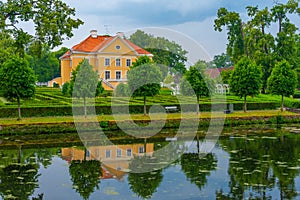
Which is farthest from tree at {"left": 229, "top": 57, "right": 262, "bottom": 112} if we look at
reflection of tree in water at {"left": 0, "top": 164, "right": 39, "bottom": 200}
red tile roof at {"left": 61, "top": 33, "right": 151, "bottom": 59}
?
red tile roof at {"left": 61, "top": 33, "right": 151, "bottom": 59}

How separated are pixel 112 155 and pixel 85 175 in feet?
9.81

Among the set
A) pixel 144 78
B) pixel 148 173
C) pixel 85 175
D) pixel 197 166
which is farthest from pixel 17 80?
pixel 197 166

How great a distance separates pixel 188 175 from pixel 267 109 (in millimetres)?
19449

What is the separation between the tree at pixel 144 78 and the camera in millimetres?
22344

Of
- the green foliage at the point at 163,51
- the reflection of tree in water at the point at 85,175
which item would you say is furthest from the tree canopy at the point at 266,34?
the reflection of tree in water at the point at 85,175

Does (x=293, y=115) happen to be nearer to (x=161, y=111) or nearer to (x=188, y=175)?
(x=161, y=111)

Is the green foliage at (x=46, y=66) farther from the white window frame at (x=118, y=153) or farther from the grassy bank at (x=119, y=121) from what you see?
the white window frame at (x=118, y=153)

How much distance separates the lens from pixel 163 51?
4244cm

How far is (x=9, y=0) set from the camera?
A: 24.5 metres

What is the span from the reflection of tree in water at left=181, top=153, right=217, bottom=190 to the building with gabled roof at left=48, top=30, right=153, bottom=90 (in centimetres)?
2776

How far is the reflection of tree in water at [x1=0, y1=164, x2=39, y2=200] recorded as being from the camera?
8.76 meters

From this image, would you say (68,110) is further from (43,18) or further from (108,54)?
(108,54)

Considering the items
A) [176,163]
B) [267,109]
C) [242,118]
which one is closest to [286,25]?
[267,109]

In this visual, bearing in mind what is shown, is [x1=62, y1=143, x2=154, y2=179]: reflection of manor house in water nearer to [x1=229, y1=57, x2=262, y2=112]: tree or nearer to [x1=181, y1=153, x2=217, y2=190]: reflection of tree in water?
[x1=181, y1=153, x2=217, y2=190]: reflection of tree in water
